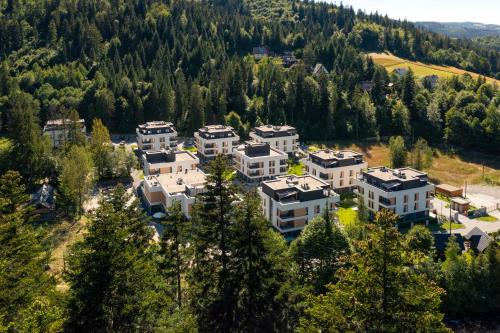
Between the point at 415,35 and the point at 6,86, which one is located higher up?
the point at 415,35

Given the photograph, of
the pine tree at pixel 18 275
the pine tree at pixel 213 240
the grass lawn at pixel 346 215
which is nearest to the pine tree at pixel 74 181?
the pine tree at pixel 18 275

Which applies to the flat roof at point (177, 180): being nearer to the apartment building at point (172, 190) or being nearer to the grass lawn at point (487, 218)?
A: the apartment building at point (172, 190)

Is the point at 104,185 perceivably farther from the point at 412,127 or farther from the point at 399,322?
the point at 412,127

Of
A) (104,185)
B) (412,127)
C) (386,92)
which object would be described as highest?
(386,92)

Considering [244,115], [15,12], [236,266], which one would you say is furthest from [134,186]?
[15,12]

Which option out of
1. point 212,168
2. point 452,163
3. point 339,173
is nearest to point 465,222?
point 339,173

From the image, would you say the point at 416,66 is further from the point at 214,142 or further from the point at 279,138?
the point at 214,142
